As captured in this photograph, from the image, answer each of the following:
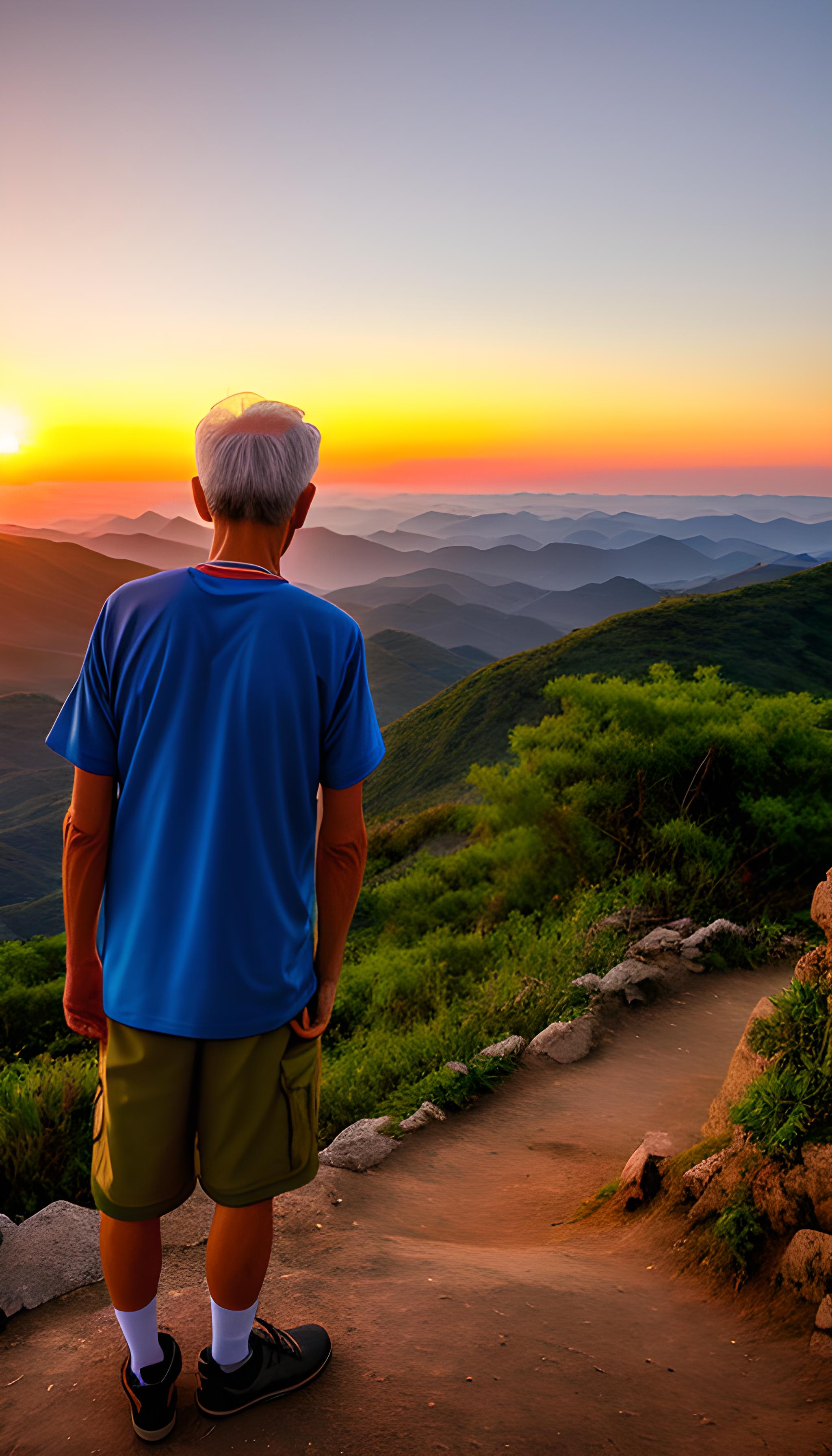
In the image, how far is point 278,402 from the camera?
66.3 inches

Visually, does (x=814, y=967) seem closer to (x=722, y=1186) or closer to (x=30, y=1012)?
(x=722, y=1186)

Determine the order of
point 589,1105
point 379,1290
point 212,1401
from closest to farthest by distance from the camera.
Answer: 1. point 212,1401
2. point 379,1290
3. point 589,1105

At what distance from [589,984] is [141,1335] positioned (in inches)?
193

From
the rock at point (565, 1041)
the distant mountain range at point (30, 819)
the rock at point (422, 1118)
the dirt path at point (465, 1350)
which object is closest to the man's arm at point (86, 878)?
the dirt path at point (465, 1350)

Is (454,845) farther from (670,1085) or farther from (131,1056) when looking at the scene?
(131,1056)

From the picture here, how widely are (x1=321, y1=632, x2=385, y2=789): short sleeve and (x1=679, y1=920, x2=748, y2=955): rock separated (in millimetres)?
5981

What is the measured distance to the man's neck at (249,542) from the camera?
1.66 m

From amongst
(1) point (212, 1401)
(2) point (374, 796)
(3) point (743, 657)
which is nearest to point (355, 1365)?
(1) point (212, 1401)

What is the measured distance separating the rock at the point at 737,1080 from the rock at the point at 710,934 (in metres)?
3.41

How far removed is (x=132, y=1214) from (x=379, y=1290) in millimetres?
1258

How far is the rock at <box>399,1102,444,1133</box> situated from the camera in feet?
14.8

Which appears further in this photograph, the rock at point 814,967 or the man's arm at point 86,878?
the rock at point 814,967

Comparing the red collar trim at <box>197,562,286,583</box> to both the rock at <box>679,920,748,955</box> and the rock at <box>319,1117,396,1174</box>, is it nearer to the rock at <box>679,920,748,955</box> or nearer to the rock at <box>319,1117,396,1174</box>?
the rock at <box>319,1117,396,1174</box>

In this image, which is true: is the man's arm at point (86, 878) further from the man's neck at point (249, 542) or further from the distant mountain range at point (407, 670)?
the distant mountain range at point (407, 670)
